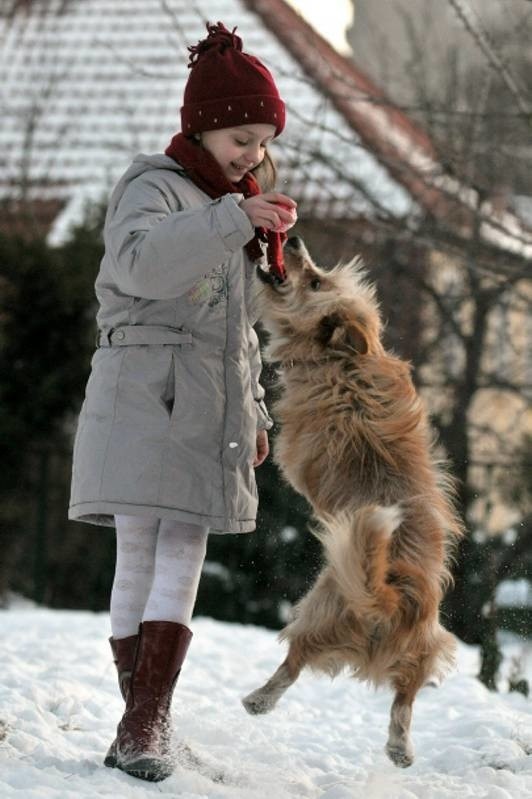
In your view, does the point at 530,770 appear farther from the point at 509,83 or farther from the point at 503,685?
the point at 509,83

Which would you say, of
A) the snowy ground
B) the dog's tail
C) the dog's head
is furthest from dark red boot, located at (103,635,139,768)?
the dog's head

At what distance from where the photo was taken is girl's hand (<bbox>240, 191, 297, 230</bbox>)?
11.9 feet

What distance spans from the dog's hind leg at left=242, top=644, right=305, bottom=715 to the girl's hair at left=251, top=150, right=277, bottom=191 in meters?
1.48

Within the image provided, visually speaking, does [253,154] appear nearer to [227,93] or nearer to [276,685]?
[227,93]

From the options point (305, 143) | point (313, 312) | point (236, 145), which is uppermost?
point (305, 143)

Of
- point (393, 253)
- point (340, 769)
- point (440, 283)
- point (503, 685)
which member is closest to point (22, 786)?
point (340, 769)

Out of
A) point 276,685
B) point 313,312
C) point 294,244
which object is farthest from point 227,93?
point 276,685

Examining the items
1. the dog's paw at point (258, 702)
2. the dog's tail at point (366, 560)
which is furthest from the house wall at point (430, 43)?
the dog's paw at point (258, 702)

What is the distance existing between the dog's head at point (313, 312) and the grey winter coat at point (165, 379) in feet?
1.41

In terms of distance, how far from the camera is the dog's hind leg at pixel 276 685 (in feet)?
13.4

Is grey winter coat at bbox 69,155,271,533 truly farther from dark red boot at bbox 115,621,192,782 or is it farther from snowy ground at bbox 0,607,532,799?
snowy ground at bbox 0,607,532,799

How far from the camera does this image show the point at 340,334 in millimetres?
4328

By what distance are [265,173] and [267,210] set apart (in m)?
0.77

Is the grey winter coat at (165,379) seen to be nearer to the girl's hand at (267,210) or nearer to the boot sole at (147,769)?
the girl's hand at (267,210)
